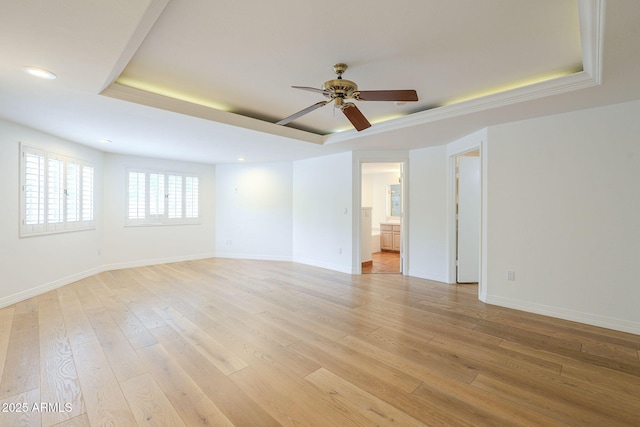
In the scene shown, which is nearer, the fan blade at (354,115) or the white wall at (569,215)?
the fan blade at (354,115)

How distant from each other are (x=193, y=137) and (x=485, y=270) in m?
4.75

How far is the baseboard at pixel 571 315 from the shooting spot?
2.92 m

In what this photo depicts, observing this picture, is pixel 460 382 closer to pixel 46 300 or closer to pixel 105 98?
pixel 105 98

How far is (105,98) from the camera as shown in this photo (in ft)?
9.25

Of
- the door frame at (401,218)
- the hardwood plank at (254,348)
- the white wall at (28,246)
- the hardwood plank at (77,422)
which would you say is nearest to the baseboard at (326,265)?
the door frame at (401,218)

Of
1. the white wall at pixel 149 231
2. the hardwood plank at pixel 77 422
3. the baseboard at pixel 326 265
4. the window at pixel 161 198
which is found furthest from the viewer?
the window at pixel 161 198

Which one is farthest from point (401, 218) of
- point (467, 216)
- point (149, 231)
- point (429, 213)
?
point (149, 231)

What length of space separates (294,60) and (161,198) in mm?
5211

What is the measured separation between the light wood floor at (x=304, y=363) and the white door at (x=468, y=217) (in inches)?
41.6

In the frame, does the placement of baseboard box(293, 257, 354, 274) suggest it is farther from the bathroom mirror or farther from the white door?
the bathroom mirror

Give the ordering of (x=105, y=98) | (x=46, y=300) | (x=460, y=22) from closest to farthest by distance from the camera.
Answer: (x=460, y=22)
(x=105, y=98)
(x=46, y=300)

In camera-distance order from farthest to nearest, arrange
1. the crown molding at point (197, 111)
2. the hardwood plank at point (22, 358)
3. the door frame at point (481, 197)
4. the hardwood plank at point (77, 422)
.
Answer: the door frame at point (481, 197) < the crown molding at point (197, 111) < the hardwood plank at point (22, 358) < the hardwood plank at point (77, 422)

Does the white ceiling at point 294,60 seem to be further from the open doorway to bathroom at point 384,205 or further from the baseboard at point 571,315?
the open doorway to bathroom at point 384,205

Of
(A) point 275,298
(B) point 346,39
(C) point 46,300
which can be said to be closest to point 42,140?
(C) point 46,300
